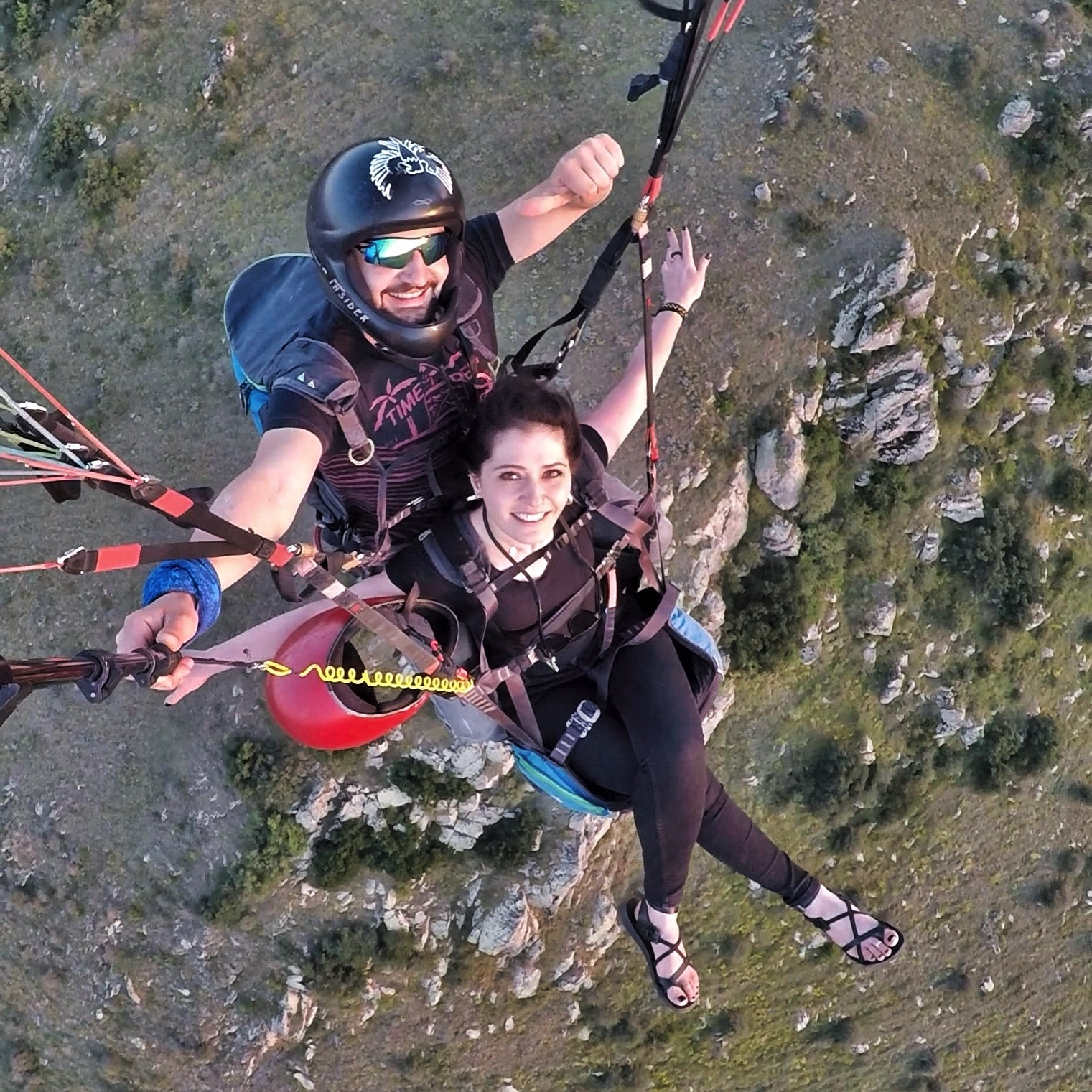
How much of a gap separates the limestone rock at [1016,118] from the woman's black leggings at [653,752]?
32.1 feet

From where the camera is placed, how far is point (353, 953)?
1041 centimetres

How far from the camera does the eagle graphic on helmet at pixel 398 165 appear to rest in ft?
13.1

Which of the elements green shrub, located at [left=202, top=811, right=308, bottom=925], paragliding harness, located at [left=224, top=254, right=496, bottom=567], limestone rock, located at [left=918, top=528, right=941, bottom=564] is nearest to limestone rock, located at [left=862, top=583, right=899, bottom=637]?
limestone rock, located at [left=918, top=528, right=941, bottom=564]

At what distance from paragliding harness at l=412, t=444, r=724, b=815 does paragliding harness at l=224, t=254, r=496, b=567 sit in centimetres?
42

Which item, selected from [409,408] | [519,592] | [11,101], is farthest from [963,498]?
[11,101]

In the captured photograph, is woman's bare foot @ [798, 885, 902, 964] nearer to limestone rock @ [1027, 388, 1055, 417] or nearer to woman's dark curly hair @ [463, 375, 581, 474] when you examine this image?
woman's dark curly hair @ [463, 375, 581, 474]

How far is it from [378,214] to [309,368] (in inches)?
32.9

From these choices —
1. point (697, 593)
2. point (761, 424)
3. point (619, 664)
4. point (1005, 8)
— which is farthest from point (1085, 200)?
point (619, 664)

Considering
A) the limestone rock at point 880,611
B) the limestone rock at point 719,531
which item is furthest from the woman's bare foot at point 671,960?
the limestone rock at point 880,611

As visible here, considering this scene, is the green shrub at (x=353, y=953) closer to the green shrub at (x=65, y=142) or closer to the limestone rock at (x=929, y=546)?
the limestone rock at (x=929, y=546)

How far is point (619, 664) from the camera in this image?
5.26 m

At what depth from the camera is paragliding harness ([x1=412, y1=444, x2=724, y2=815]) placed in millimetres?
4539

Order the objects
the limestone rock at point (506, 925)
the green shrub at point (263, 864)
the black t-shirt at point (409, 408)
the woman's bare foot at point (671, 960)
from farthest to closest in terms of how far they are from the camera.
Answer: the limestone rock at point (506, 925)
the green shrub at point (263, 864)
the woman's bare foot at point (671, 960)
the black t-shirt at point (409, 408)

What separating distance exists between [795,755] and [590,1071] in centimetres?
541
